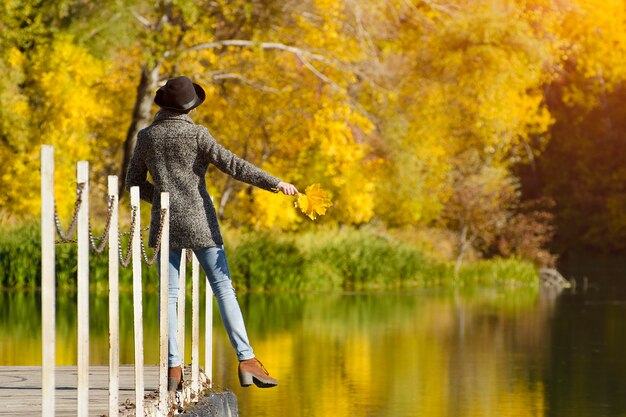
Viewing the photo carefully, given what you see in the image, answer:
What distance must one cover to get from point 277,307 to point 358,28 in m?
7.53

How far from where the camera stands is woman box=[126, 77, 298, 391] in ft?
35.8

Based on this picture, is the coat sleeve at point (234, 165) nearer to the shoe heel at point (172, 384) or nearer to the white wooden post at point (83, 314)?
the shoe heel at point (172, 384)

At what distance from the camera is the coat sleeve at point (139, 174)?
11180 millimetres

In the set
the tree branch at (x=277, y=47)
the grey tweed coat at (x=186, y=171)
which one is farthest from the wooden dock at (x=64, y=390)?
the tree branch at (x=277, y=47)

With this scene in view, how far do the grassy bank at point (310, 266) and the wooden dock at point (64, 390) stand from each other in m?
20.7

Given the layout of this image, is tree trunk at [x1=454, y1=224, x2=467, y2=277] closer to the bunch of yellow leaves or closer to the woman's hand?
→ the bunch of yellow leaves

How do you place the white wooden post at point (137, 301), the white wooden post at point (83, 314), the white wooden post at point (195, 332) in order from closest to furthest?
the white wooden post at point (83, 314) → the white wooden post at point (137, 301) → the white wooden post at point (195, 332)

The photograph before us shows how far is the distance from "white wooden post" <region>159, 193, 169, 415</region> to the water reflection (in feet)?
12.7

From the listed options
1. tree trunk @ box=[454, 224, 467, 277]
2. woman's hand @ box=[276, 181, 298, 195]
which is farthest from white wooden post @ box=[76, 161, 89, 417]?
tree trunk @ box=[454, 224, 467, 277]

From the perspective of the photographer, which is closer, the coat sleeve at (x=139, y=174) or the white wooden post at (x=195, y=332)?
the coat sleeve at (x=139, y=174)

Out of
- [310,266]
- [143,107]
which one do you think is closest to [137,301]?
[143,107]

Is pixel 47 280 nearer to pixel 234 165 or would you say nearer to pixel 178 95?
pixel 234 165

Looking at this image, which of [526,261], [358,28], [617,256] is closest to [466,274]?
[526,261]

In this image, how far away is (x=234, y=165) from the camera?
428 inches
